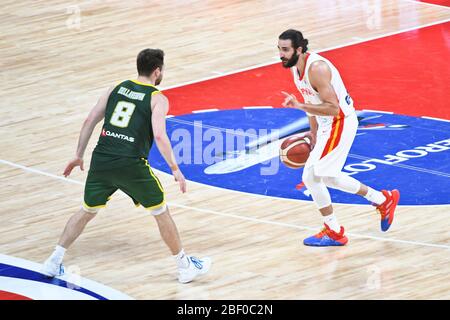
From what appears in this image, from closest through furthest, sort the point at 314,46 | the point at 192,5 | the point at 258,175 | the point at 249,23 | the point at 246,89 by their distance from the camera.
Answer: the point at 258,175 < the point at 246,89 < the point at 314,46 < the point at 249,23 < the point at 192,5

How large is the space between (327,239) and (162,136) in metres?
1.98

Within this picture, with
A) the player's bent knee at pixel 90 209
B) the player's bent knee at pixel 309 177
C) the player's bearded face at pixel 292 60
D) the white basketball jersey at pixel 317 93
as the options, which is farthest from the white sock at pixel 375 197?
the player's bent knee at pixel 90 209

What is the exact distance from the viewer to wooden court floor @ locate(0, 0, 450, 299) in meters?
9.64

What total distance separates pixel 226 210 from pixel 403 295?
257 centimetres

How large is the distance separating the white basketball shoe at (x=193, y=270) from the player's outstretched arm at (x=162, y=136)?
2.43ft

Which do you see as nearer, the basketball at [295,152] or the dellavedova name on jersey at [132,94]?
the dellavedova name on jersey at [132,94]

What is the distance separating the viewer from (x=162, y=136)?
30.1 ft

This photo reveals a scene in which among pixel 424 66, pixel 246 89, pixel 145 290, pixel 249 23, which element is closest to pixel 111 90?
pixel 145 290

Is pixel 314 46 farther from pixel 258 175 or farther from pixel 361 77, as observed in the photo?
pixel 258 175

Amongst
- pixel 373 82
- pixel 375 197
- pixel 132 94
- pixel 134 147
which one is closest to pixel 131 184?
pixel 134 147

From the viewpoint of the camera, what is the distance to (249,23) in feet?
59.0

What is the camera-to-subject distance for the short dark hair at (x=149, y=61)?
30.8 feet

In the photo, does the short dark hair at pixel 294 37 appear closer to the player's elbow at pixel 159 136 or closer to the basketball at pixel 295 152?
the basketball at pixel 295 152
